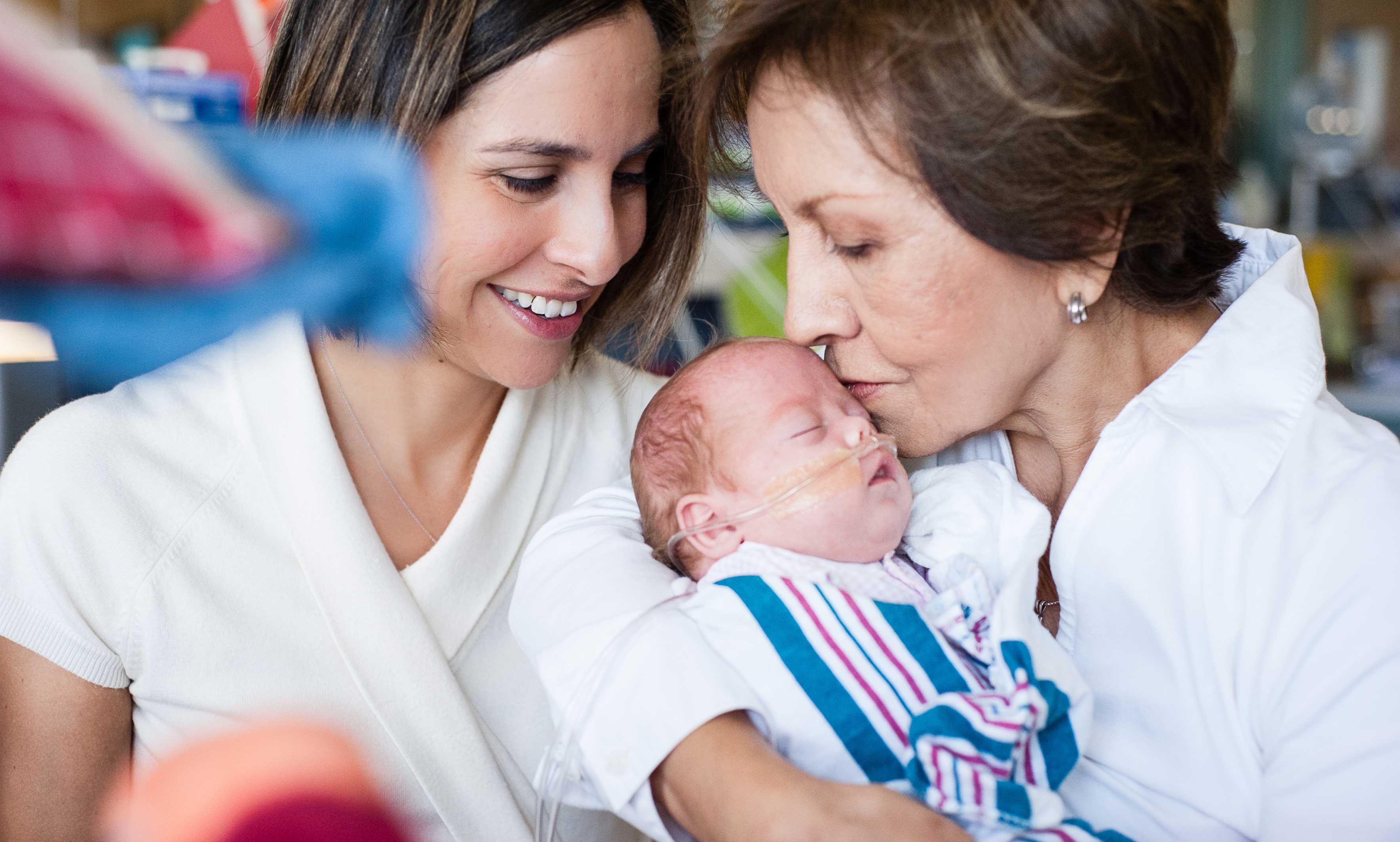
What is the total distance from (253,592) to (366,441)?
9.7 inches

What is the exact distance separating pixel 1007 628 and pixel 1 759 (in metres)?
1.01

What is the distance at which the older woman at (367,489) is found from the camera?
1.08 metres

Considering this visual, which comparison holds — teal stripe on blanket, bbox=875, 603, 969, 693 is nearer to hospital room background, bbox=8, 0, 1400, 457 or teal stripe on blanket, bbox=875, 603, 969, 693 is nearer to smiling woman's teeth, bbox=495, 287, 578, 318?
smiling woman's teeth, bbox=495, 287, 578, 318

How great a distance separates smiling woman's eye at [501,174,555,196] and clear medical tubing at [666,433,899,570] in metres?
0.41

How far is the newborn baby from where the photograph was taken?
3.17 feet

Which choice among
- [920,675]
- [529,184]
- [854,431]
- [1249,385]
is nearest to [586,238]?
[529,184]

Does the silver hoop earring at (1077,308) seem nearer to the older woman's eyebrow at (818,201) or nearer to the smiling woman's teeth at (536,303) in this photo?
the older woman's eyebrow at (818,201)

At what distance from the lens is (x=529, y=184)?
115cm

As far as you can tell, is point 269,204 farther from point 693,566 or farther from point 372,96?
point 693,566

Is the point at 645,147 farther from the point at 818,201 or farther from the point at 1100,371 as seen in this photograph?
the point at 1100,371

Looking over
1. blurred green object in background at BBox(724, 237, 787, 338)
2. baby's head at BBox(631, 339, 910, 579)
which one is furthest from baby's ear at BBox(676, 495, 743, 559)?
blurred green object in background at BBox(724, 237, 787, 338)

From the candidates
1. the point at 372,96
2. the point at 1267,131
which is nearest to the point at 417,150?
the point at 372,96

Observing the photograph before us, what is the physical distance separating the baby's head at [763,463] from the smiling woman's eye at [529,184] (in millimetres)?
265

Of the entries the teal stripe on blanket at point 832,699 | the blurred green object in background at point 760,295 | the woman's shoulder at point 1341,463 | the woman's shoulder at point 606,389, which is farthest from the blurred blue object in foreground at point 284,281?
the blurred green object in background at point 760,295
